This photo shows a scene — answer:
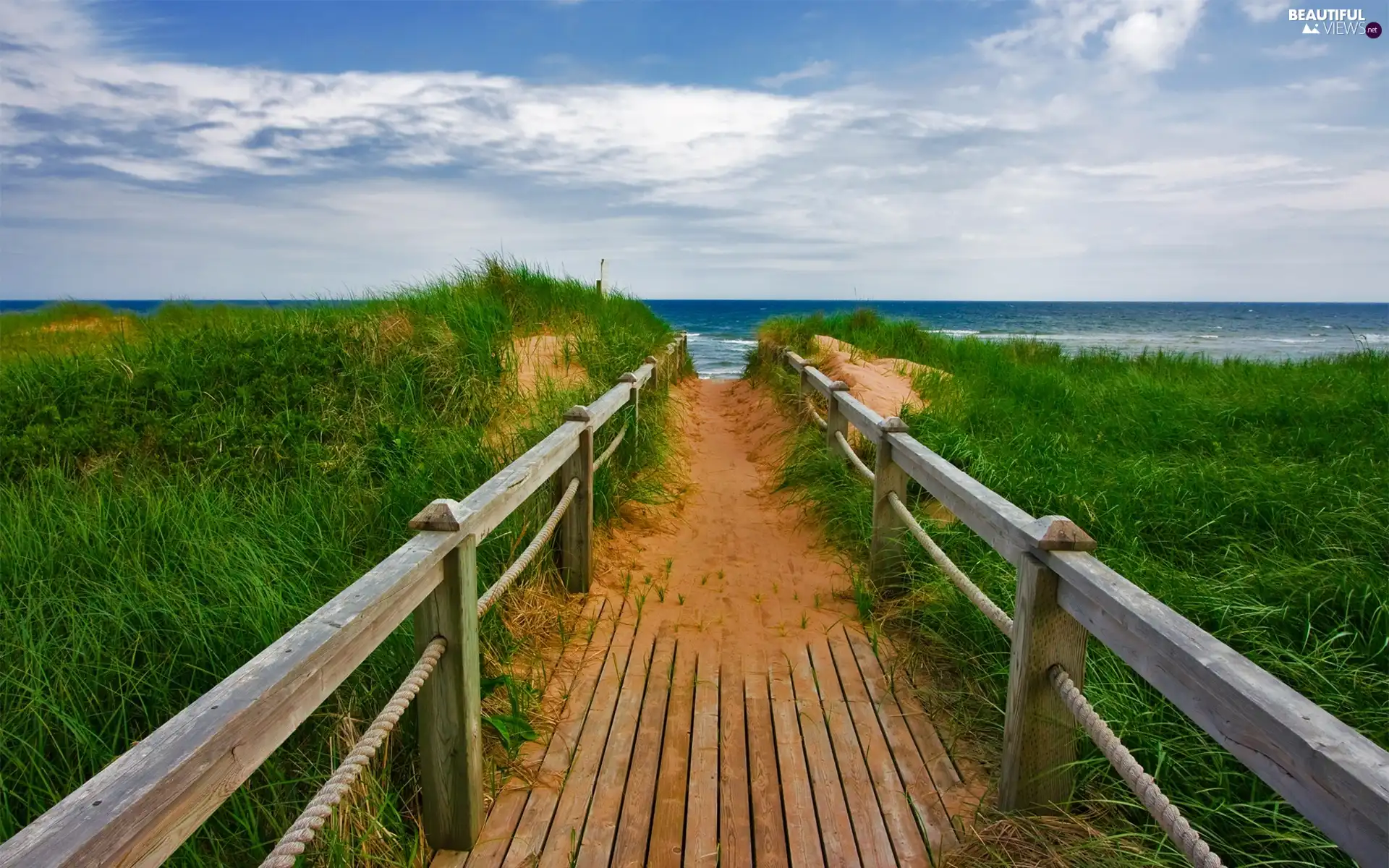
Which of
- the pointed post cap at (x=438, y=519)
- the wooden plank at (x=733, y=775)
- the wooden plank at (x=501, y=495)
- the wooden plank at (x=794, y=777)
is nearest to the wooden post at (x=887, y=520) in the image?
the wooden plank at (x=794, y=777)

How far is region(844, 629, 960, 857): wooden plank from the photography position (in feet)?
8.73

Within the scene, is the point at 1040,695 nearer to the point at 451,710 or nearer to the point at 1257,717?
the point at 1257,717

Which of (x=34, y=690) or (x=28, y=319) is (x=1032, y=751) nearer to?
(x=34, y=690)

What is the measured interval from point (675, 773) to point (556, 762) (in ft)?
1.50

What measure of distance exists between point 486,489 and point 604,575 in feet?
6.70

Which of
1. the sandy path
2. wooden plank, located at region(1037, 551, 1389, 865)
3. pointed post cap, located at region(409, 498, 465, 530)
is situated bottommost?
Result: the sandy path

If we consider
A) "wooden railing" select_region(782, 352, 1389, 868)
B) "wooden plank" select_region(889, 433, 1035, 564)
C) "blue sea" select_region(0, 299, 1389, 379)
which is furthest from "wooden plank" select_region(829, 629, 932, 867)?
"blue sea" select_region(0, 299, 1389, 379)

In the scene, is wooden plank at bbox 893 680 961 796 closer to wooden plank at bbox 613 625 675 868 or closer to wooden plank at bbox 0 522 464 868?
wooden plank at bbox 613 625 675 868

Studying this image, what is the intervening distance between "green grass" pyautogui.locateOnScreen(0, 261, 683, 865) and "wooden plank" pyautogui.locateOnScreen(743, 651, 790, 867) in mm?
1104

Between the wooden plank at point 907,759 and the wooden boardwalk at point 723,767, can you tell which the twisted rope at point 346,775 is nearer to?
the wooden boardwalk at point 723,767

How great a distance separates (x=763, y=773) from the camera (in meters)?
3.00

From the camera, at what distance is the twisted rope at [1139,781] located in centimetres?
169

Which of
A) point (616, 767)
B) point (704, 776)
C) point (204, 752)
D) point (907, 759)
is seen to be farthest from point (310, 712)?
point (907, 759)

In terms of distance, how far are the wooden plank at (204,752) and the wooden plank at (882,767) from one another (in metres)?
1.81
